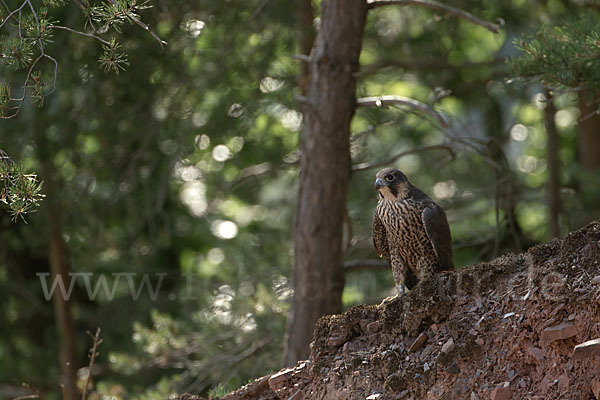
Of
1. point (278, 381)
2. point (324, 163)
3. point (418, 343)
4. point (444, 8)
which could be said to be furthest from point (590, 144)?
point (278, 381)

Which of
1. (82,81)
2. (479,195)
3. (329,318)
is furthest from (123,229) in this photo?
(329,318)

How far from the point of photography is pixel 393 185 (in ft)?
15.7

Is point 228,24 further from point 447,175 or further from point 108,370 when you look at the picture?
point 108,370

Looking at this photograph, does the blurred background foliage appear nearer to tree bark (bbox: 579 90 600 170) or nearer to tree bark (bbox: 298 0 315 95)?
tree bark (bbox: 298 0 315 95)

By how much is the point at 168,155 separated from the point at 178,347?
212 cm

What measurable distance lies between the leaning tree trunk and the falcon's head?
1.50 m

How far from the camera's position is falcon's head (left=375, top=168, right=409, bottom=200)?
188 inches

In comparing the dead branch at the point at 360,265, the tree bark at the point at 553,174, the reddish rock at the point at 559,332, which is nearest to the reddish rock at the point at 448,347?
the reddish rock at the point at 559,332

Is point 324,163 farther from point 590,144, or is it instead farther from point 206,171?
point 590,144

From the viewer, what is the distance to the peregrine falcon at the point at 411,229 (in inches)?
183

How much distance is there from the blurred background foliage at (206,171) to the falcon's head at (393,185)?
1750 millimetres

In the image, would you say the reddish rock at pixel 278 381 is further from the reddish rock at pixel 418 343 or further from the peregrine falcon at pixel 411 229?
the peregrine falcon at pixel 411 229

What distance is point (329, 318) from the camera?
4160 millimetres

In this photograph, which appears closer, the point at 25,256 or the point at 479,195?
the point at 479,195
